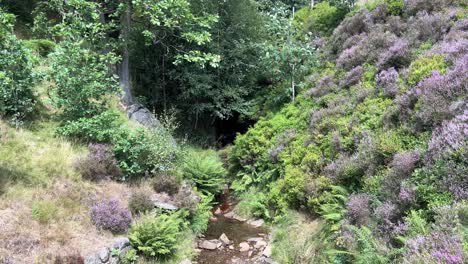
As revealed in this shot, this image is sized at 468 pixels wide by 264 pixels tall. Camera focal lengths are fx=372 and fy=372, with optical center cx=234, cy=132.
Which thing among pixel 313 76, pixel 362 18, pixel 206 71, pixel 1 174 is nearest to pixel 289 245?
pixel 1 174

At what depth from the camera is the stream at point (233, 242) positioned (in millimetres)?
9116

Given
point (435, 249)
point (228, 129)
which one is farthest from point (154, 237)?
point (228, 129)

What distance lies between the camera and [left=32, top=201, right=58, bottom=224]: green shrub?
7.79 m

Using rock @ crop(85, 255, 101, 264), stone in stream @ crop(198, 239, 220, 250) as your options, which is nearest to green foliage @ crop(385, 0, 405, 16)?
stone in stream @ crop(198, 239, 220, 250)

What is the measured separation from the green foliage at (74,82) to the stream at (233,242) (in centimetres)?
505

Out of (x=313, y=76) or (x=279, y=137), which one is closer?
(x=279, y=137)

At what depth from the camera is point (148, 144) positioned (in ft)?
36.1

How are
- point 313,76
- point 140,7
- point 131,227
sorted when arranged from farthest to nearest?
point 313,76 < point 140,7 < point 131,227

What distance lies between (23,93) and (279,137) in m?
8.26

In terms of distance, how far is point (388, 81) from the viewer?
10.8 metres

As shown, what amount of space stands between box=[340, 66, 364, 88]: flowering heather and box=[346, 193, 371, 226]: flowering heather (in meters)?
6.14

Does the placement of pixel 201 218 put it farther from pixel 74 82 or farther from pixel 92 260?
pixel 74 82

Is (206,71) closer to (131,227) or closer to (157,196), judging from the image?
(157,196)

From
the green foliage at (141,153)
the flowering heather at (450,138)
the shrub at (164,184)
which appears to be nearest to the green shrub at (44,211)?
the green foliage at (141,153)
